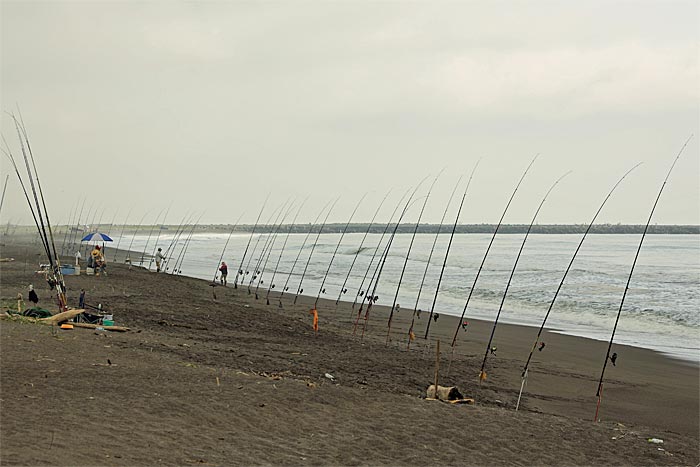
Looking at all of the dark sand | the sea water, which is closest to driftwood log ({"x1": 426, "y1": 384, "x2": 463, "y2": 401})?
the dark sand

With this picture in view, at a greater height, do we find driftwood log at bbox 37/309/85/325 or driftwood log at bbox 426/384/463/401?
driftwood log at bbox 426/384/463/401

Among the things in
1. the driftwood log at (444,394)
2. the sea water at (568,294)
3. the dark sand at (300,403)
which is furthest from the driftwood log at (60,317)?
the sea water at (568,294)

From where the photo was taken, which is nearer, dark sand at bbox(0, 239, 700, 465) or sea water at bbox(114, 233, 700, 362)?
dark sand at bbox(0, 239, 700, 465)

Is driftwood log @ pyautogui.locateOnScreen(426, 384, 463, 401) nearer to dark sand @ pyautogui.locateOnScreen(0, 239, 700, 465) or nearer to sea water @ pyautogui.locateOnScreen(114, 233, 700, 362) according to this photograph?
dark sand @ pyautogui.locateOnScreen(0, 239, 700, 465)

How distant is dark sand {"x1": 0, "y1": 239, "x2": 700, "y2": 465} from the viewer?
A: 215 inches

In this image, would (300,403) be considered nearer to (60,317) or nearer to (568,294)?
(60,317)

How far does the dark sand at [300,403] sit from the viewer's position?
17.9 feet

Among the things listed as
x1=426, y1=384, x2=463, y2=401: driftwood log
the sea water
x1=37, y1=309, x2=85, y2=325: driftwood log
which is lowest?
x1=37, y1=309, x2=85, y2=325: driftwood log

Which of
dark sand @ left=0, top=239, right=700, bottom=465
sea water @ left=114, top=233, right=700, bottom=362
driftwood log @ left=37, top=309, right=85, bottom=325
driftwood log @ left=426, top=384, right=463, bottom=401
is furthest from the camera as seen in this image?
sea water @ left=114, top=233, right=700, bottom=362

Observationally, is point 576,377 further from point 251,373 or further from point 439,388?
point 251,373

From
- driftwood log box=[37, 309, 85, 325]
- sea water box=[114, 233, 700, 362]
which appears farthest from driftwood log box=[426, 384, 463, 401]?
sea water box=[114, 233, 700, 362]

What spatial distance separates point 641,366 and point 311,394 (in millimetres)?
7801

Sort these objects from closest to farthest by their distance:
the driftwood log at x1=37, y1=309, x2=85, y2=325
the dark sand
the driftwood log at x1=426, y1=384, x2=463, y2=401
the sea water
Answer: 1. the dark sand
2. the driftwood log at x1=426, y1=384, x2=463, y2=401
3. the driftwood log at x1=37, y1=309, x2=85, y2=325
4. the sea water

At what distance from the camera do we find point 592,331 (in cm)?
1733
